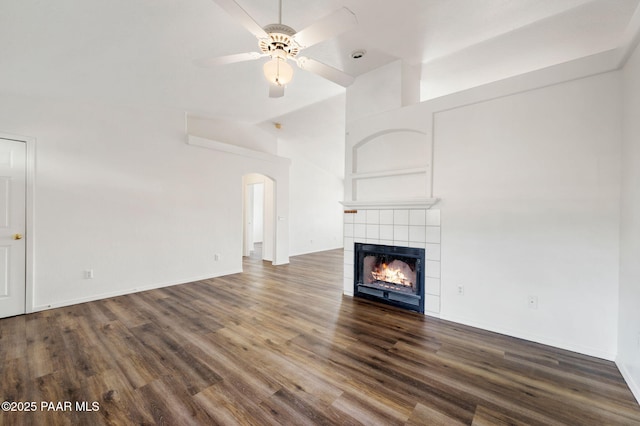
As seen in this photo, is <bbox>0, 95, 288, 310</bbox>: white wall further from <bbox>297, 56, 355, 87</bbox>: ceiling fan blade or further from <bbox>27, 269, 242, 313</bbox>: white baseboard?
<bbox>297, 56, 355, 87</bbox>: ceiling fan blade

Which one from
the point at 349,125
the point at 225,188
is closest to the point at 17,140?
the point at 225,188

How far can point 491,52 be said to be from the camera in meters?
2.93

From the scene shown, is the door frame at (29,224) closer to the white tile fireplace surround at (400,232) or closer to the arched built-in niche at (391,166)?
the white tile fireplace surround at (400,232)

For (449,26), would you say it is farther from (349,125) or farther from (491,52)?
(349,125)

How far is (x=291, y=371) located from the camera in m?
2.02

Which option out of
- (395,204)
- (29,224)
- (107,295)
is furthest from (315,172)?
(29,224)

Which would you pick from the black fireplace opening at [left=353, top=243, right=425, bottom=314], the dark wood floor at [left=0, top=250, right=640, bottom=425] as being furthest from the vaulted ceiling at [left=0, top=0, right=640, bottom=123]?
the dark wood floor at [left=0, top=250, right=640, bottom=425]

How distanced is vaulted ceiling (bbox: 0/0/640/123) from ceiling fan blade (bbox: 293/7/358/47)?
2.32ft

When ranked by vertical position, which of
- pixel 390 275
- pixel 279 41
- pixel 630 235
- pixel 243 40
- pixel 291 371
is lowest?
pixel 291 371

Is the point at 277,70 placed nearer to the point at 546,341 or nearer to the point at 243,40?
the point at 243,40

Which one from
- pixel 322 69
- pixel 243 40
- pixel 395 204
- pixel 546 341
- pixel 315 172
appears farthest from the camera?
pixel 315 172

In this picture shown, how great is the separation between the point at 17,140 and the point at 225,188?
8.86 ft

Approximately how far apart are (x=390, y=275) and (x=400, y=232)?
62 centimetres

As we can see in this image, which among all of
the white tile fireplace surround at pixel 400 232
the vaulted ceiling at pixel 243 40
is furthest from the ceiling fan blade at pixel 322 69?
the white tile fireplace surround at pixel 400 232
